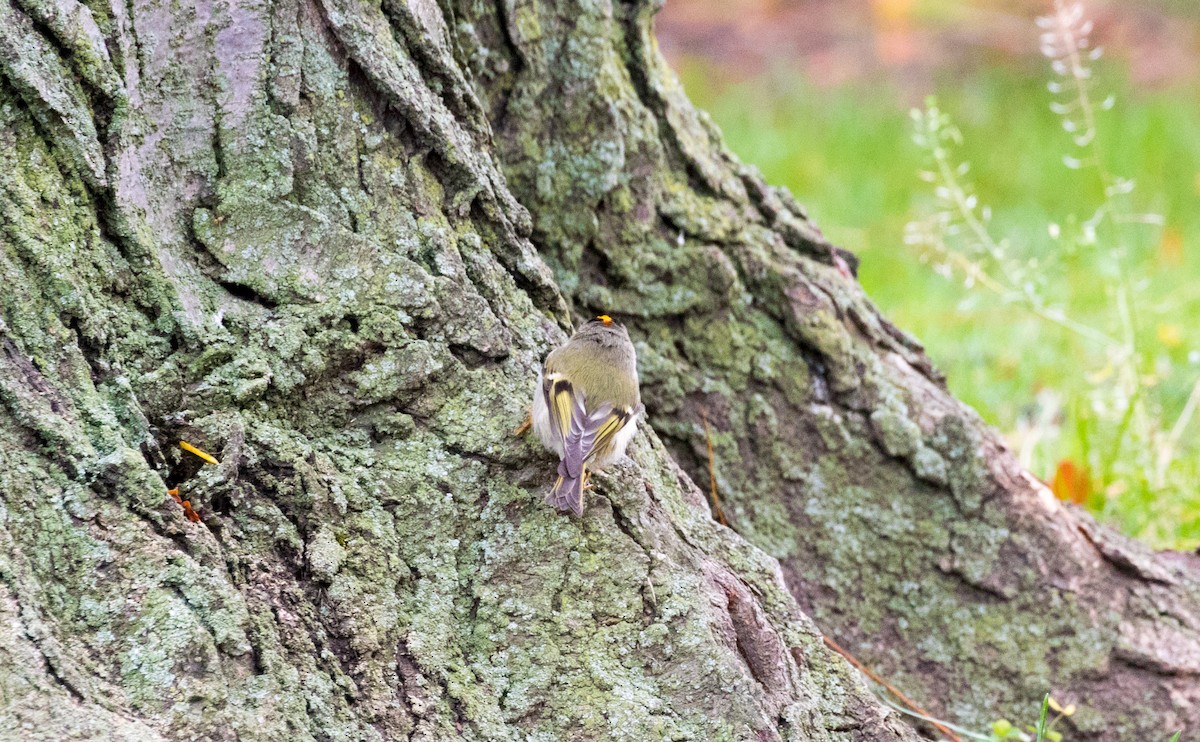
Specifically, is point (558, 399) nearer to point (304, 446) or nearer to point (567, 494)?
point (567, 494)

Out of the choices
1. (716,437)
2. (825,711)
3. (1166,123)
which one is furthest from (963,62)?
(825,711)

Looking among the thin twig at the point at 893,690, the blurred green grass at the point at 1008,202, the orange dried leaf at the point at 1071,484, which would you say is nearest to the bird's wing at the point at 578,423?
the thin twig at the point at 893,690

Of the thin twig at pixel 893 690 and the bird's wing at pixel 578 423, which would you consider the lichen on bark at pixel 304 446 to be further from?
the thin twig at pixel 893 690

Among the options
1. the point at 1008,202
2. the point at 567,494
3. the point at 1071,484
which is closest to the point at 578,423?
the point at 567,494

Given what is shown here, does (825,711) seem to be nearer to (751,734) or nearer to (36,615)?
(751,734)

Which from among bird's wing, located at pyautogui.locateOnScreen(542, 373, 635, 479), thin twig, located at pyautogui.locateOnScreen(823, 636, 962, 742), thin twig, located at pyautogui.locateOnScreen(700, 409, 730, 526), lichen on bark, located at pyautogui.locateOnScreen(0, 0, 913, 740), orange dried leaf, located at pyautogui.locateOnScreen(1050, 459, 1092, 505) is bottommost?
lichen on bark, located at pyautogui.locateOnScreen(0, 0, 913, 740)

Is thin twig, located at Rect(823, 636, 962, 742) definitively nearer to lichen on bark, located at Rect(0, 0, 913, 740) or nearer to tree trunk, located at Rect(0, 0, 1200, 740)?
tree trunk, located at Rect(0, 0, 1200, 740)

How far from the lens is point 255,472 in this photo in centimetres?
242

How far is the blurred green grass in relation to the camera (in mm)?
5695

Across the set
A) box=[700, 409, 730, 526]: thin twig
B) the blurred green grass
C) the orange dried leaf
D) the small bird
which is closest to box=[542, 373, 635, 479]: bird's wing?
the small bird

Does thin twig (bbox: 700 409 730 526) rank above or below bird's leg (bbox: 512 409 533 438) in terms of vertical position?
above

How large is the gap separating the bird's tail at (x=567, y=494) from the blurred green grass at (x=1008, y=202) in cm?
216

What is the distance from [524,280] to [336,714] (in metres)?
1.22

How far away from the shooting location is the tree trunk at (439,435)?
7.10ft
